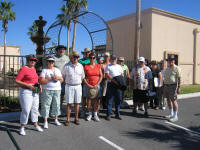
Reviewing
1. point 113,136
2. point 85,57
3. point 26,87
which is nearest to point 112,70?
point 85,57

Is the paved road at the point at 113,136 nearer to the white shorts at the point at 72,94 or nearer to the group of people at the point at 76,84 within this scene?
the group of people at the point at 76,84

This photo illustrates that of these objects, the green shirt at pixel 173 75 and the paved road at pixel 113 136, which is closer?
the paved road at pixel 113 136

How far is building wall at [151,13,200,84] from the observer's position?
12.3 m

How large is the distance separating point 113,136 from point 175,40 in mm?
11368

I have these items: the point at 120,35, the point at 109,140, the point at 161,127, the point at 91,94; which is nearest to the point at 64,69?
the point at 91,94

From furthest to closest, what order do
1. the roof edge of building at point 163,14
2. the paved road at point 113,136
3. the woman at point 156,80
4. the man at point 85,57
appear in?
the roof edge of building at point 163,14 → the woman at point 156,80 → the man at point 85,57 → the paved road at point 113,136

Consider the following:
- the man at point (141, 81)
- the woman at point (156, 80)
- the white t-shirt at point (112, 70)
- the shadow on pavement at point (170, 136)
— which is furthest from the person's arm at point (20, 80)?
the woman at point (156, 80)

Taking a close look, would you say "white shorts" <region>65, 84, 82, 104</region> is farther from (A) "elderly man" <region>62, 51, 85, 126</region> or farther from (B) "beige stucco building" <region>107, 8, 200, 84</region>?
(B) "beige stucco building" <region>107, 8, 200, 84</region>

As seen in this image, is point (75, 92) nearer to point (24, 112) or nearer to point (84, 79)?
point (84, 79)

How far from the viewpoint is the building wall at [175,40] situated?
12.3 meters

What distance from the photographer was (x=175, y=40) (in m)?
13.4

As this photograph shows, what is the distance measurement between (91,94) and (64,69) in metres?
1.00

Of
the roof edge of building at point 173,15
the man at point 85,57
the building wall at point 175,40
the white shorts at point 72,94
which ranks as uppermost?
the roof edge of building at point 173,15

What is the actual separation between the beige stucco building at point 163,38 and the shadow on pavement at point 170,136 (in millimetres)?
8036
